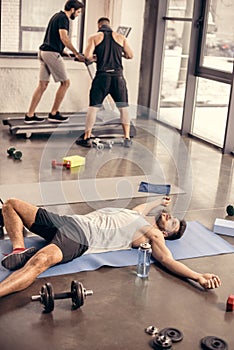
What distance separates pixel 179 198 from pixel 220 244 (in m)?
0.87

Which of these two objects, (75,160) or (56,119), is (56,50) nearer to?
(56,119)

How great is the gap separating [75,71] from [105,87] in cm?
165

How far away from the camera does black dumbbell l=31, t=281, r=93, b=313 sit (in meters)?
2.34

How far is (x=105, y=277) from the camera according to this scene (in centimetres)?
277

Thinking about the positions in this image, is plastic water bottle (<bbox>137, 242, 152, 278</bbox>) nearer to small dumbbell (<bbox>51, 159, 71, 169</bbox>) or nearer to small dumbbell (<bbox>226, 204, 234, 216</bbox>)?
small dumbbell (<bbox>226, 204, 234, 216</bbox>)

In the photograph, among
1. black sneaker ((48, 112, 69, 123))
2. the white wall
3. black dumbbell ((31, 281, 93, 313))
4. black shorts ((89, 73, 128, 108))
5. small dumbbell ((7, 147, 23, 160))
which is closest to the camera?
black dumbbell ((31, 281, 93, 313))

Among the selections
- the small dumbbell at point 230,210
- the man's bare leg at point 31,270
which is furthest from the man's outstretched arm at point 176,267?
the small dumbbell at point 230,210

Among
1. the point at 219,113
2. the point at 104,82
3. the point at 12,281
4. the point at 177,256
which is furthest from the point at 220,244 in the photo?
the point at 219,113

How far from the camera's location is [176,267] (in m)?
2.78

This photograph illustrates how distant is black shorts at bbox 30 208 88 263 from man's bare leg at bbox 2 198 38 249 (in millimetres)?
35

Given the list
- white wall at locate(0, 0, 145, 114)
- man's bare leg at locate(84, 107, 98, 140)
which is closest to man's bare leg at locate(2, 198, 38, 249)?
man's bare leg at locate(84, 107, 98, 140)

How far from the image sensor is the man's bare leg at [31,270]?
2.49 metres

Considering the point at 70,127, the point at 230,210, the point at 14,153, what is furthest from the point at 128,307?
the point at 70,127

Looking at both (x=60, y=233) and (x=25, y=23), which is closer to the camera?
(x=60, y=233)
